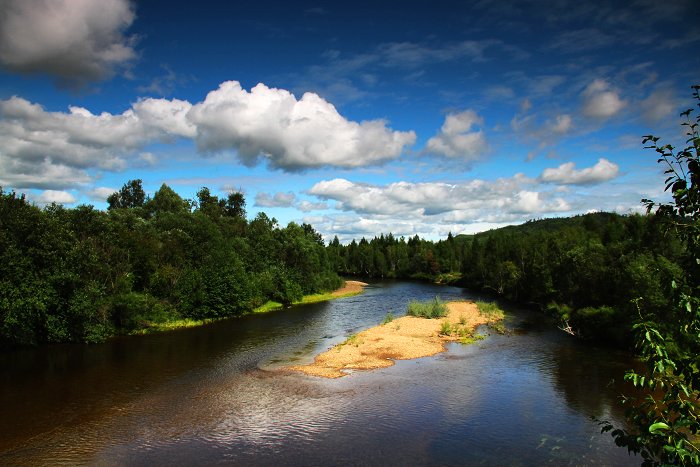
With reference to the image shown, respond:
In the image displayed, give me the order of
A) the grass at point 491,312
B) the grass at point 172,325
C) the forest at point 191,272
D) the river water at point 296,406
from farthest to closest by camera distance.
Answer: the grass at point 491,312 < the grass at point 172,325 < the forest at point 191,272 < the river water at point 296,406

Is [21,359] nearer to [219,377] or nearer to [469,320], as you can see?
[219,377]

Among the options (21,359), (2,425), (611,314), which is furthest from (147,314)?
(611,314)

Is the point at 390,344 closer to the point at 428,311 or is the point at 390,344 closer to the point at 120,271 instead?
the point at 428,311

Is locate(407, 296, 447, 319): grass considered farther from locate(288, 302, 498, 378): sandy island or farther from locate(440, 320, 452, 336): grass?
locate(440, 320, 452, 336): grass

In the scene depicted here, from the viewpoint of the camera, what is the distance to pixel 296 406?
30609 mm

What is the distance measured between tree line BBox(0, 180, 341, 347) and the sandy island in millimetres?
24884

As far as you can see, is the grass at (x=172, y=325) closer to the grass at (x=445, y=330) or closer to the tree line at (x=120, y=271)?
the tree line at (x=120, y=271)

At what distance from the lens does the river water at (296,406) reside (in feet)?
78.3

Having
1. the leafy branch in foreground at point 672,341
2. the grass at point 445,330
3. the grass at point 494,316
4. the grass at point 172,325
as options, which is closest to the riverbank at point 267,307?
the grass at point 172,325

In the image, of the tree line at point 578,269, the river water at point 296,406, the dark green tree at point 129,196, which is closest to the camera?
the river water at point 296,406

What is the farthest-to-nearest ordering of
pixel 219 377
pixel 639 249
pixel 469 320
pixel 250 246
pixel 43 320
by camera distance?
pixel 250 246
pixel 469 320
pixel 639 249
pixel 43 320
pixel 219 377

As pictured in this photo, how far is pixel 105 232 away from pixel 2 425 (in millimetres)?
31389

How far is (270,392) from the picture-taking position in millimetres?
33344

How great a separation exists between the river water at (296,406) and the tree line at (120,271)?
3.88 metres
